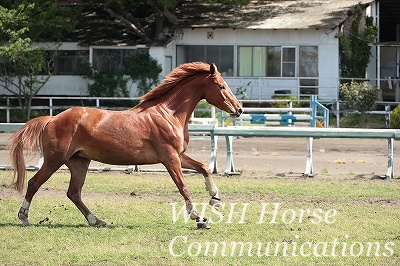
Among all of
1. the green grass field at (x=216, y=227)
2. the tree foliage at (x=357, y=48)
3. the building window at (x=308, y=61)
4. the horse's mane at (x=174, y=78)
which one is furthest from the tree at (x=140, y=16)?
the horse's mane at (x=174, y=78)

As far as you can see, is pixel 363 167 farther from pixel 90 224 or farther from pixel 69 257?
pixel 69 257

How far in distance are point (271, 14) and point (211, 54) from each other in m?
3.87

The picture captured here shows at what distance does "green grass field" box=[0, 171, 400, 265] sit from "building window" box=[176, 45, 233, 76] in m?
28.2

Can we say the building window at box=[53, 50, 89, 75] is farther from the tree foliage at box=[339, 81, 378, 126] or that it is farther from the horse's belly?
the horse's belly

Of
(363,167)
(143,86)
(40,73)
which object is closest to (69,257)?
(363,167)

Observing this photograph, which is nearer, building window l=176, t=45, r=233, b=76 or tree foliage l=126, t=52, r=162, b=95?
tree foliage l=126, t=52, r=162, b=95

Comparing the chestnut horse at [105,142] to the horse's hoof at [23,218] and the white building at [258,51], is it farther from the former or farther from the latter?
the white building at [258,51]

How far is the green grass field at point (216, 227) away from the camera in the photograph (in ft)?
32.8

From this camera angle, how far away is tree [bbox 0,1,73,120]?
4038 cm

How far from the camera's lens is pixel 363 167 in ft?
69.8

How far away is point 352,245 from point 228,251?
1534 mm

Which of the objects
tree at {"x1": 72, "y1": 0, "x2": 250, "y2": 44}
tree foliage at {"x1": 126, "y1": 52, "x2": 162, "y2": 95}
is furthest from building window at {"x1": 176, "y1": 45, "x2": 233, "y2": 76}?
tree foliage at {"x1": 126, "y1": 52, "x2": 162, "y2": 95}

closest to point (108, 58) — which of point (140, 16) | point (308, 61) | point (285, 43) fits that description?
point (140, 16)

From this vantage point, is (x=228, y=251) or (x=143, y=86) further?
(x=143, y=86)
